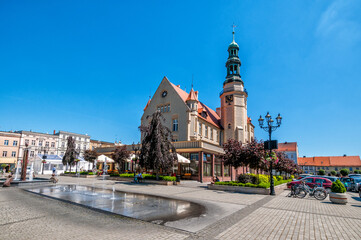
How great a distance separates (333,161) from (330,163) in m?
1.78

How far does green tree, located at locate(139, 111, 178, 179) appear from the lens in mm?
22828

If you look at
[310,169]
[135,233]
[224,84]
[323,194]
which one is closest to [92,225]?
[135,233]

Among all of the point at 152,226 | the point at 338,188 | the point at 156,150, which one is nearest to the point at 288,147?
the point at 156,150

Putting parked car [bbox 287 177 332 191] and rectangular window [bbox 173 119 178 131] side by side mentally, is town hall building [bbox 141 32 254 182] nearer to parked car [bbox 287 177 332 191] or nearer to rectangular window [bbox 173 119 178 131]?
rectangular window [bbox 173 119 178 131]

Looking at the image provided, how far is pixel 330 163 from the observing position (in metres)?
90.8

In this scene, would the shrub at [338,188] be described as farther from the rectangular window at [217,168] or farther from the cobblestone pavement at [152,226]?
the rectangular window at [217,168]

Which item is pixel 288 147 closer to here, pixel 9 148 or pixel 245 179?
pixel 245 179

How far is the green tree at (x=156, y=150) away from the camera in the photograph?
74.9 feet

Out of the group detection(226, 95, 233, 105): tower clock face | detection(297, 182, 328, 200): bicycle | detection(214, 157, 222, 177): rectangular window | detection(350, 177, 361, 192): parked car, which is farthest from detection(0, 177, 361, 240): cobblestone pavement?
detection(226, 95, 233, 105): tower clock face

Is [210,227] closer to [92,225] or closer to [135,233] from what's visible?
[135,233]

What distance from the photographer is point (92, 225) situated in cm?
680

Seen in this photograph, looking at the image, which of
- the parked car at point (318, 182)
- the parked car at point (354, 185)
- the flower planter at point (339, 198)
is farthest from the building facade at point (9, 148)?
the parked car at point (354, 185)

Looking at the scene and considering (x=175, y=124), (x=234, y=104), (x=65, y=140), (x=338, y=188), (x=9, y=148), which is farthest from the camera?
(x=65, y=140)

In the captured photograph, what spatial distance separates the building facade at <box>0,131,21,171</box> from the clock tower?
6096 centimetres
